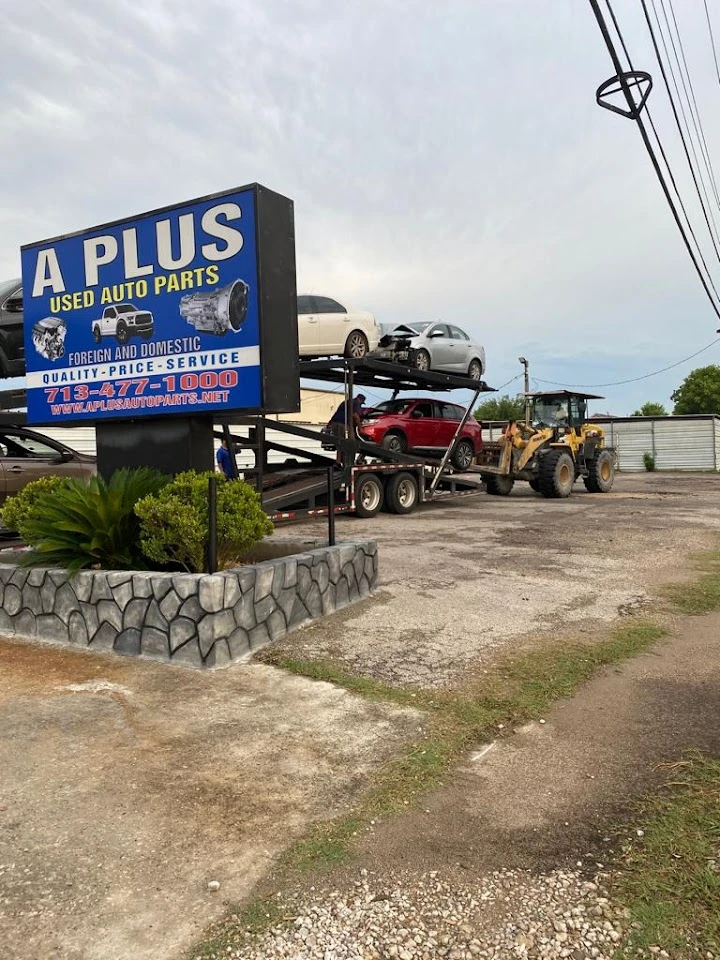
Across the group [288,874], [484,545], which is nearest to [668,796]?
[288,874]

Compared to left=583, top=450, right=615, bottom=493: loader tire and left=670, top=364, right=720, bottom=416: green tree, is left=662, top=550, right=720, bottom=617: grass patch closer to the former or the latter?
left=583, top=450, right=615, bottom=493: loader tire

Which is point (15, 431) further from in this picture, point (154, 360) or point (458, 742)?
point (458, 742)

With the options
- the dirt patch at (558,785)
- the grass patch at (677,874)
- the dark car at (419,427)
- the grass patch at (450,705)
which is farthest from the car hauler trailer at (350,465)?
the grass patch at (677,874)

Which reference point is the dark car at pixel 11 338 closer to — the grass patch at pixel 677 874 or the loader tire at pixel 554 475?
the grass patch at pixel 677 874

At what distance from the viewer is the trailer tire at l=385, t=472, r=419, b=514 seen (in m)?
14.8

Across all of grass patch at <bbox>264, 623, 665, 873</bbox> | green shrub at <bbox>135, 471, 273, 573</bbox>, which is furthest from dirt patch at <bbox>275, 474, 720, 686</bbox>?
green shrub at <bbox>135, 471, 273, 573</bbox>

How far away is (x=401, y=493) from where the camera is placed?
596 inches

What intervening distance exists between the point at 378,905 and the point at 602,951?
2.44ft

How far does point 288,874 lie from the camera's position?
2705mm

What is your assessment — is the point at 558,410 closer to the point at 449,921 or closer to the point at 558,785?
the point at 558,785

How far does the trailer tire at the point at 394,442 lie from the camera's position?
607 inches

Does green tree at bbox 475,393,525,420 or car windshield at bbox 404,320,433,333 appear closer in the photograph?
car windshield at bbox 404,320,433,333

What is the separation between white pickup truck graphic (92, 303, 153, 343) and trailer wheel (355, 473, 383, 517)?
773 centimetres

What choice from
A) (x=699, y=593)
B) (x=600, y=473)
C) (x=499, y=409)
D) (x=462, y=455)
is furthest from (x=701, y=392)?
(x=699, y=593)
